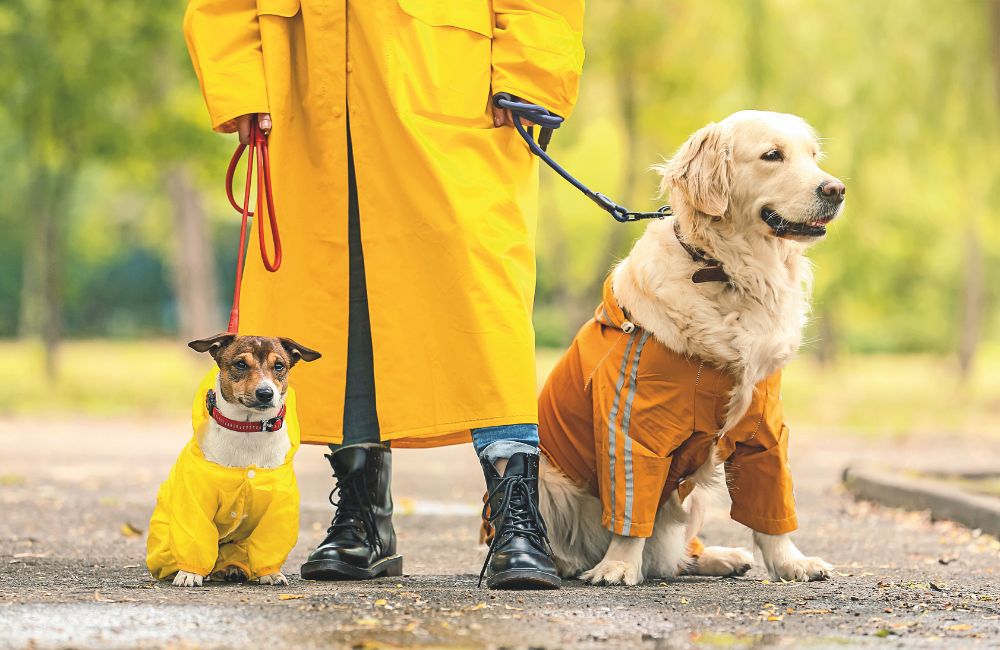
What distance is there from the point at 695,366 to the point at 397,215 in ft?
3.42

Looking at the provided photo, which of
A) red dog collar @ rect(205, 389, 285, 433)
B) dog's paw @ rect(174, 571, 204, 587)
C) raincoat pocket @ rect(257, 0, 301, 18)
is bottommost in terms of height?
dog's paw @ rect(174, 571, 204, 587)

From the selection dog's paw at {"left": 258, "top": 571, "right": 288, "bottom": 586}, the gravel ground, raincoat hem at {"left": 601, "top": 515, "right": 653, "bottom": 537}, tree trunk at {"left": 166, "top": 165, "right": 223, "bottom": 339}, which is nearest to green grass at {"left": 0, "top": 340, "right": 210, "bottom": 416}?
tree trunk at {"left": 166, "top": 165, "right": 223, "bottom": 339}

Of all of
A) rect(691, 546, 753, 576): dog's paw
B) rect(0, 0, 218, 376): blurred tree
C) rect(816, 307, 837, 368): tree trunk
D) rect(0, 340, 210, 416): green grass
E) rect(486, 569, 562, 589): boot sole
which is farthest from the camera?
rect(816, 307, 837, 368): tree trunk

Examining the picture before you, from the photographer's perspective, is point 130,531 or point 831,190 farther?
point 130,531

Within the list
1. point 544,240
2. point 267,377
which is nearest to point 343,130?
point 267,377

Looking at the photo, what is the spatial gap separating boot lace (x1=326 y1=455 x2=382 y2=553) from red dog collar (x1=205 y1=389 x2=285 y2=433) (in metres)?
0.45

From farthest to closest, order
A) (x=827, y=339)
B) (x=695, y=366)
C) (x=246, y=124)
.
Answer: (x=827, y=339) → (x=246, y=124) → (x=695, y=366)

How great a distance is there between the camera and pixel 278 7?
416cm

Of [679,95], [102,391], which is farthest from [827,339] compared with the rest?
[102,391]

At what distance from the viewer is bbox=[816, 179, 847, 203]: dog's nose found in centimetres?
399

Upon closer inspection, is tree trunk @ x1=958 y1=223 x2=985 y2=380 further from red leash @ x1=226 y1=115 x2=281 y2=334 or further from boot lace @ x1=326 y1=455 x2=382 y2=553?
red leash @ x1=226 y1=115 x2=281 y2=334

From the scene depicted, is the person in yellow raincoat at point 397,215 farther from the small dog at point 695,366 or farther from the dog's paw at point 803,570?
the dog's paw at point 803,570

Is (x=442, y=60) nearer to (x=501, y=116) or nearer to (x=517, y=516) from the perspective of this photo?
(x=501, y=116)

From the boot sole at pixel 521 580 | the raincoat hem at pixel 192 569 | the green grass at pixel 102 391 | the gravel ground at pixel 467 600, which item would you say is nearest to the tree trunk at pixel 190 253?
the green grass at pixel 102 391
